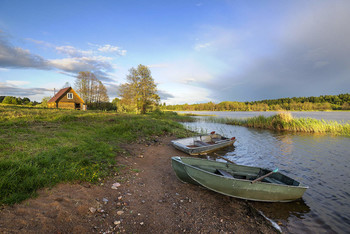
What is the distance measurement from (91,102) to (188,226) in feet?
146

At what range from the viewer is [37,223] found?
121 inches

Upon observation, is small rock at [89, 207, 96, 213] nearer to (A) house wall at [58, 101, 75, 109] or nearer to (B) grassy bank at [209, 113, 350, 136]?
(B) grassy bank at [209, 113, 350, 136]

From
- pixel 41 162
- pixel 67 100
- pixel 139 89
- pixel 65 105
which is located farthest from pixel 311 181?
pixel 67 100

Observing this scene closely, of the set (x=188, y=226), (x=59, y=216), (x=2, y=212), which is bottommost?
(x=188, y=226)

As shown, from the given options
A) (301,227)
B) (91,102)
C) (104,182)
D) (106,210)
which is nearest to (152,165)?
(104,182)

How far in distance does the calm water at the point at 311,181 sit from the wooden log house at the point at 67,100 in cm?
3804

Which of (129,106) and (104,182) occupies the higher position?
(129,106)

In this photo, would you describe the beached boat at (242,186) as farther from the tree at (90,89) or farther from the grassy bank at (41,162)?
the tree at (90,89)

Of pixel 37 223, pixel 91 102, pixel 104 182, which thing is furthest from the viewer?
pixel 91 102

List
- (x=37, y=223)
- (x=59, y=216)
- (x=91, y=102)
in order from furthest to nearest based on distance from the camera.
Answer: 1. (x=91, y=102)
2. (x=59, y=216)
3. (x=37, y=223)

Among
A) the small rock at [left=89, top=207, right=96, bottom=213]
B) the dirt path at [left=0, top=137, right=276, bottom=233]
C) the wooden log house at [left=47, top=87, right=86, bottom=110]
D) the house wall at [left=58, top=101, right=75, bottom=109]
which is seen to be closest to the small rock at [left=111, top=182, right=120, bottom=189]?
the dirt path at [left=0, top=137, right=276, bottom=233]

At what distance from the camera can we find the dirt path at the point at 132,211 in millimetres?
3213

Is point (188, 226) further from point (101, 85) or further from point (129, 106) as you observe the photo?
point (101, 85)

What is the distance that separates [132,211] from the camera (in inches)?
165
